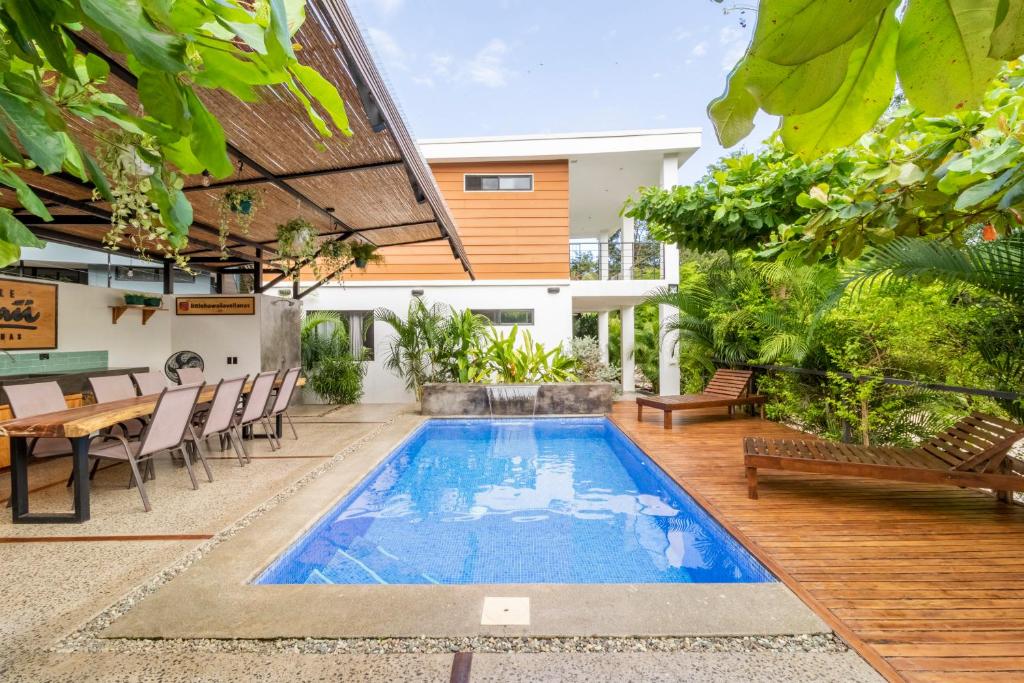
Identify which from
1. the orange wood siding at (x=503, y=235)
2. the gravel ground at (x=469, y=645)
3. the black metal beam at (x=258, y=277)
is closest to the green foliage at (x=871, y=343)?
the gravel ground at (x=469, y=645)

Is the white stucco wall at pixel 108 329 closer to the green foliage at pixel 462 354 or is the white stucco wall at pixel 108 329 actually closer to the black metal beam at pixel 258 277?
the black metal beam at pixel 258 277

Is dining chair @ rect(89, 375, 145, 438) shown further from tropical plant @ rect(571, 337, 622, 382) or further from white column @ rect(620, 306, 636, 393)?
white column @ rect(620, 306, 636, 393)

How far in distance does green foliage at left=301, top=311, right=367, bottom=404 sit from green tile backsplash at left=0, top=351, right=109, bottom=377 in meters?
3.90

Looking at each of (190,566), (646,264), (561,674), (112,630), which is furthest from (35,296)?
(646,264)

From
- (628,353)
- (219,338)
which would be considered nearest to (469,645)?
(219,338)

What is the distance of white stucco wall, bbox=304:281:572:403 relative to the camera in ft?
40.3

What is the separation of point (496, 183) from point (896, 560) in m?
11.2

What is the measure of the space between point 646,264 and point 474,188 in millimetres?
5099

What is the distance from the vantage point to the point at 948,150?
1525 millimetres

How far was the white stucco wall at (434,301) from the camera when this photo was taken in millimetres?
12297

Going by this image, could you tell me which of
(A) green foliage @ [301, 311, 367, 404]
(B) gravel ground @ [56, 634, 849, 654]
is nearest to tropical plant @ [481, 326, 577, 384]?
(A) green foliage @ [301, 311, 367, 404]

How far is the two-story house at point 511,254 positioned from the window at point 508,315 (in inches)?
0.9

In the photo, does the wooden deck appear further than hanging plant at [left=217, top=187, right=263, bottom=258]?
No

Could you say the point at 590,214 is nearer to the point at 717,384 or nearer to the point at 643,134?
the point at 643,134
